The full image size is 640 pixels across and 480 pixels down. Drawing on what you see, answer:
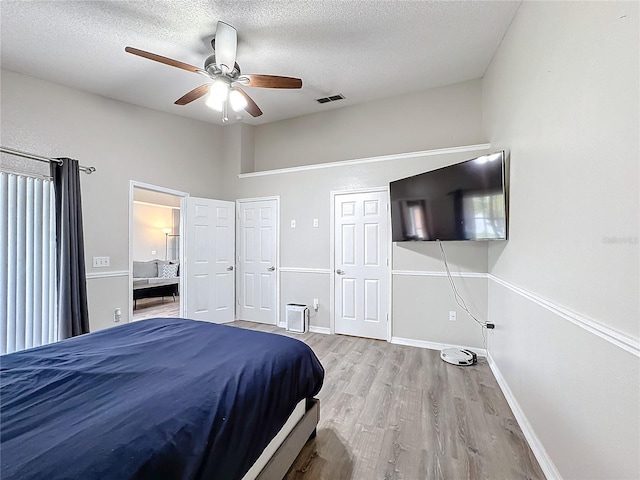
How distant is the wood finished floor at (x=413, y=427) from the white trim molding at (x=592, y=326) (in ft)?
3.10

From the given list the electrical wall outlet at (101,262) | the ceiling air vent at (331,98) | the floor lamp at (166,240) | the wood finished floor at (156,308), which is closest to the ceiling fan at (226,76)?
the ceiling air vent at (331,98)

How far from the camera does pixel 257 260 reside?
4645 millimetres

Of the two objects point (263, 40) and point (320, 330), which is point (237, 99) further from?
point (320, 330)

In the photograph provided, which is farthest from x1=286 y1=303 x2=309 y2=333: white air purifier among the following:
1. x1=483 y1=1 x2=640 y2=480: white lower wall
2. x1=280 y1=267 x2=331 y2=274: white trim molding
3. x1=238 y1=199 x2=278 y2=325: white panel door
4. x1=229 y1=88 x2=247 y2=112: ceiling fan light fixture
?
x1=229 y1=88 x2=247 y2=112: ceiling fan light fixture

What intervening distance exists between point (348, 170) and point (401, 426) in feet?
9.97

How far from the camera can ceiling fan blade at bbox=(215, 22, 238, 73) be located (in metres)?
2.39

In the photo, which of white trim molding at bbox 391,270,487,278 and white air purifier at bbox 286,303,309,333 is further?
white air purifier at bbox 286,303,309,333

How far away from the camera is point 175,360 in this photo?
57.0 inches

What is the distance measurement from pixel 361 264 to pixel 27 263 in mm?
Answer: 3641

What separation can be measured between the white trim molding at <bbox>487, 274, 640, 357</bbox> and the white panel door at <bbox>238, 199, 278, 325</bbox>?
3.41 meters

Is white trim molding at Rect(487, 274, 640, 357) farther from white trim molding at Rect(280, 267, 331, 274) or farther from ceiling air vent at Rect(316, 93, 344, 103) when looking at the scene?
ceiling air vent at Rect(316, 93, 344, 103)

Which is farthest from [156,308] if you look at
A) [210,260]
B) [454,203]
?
[454,203]

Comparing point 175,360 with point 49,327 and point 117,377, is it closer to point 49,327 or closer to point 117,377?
point 117,377

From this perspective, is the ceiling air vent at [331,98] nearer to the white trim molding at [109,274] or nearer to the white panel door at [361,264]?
the white panel door at [361,264]
